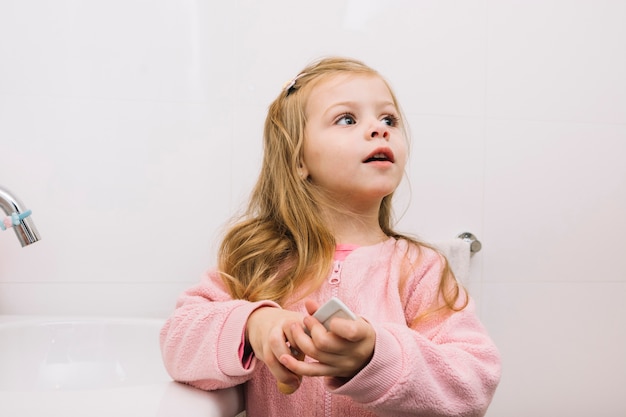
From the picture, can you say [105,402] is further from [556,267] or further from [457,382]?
[556,267]

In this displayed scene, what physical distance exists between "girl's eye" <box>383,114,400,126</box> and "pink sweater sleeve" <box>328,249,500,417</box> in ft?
0.97

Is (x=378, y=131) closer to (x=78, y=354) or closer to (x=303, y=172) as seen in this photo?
(x=303, y=172)

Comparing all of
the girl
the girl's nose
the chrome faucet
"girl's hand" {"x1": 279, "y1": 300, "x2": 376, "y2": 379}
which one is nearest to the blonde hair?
the girl

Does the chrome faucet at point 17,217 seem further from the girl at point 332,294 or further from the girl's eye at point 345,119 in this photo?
the girl's eye at point 345,119

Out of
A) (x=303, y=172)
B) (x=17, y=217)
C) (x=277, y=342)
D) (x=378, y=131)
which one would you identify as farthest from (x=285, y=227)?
(x=17, y=217)

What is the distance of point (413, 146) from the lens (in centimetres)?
125

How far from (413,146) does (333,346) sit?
789 millimetres

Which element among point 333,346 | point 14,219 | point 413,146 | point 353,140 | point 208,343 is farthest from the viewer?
point 413,146

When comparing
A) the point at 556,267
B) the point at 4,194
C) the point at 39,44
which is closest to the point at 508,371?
the point at 556,267

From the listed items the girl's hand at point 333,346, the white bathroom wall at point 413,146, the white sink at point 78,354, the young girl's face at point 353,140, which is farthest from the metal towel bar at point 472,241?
the girl's hand at point 333,346

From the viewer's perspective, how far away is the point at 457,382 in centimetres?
63

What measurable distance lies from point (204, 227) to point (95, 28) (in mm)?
443

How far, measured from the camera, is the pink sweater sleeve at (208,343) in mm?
660

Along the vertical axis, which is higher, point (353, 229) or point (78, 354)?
point (353, 229)
